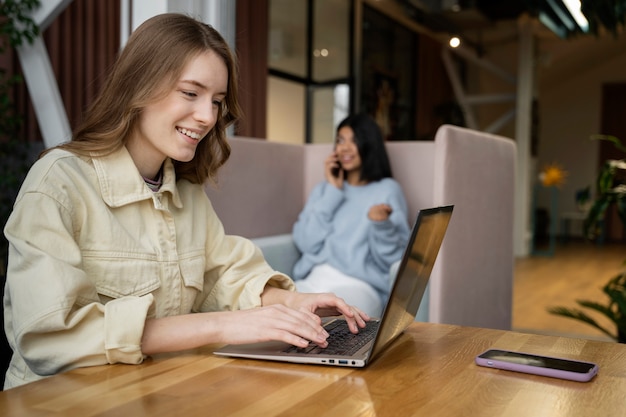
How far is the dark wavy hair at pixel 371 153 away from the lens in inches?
112

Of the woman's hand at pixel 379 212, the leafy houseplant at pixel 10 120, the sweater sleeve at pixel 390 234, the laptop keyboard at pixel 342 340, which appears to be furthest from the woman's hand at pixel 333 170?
the laptop keyboard at pixel 342 340

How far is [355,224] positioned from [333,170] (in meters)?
0.32

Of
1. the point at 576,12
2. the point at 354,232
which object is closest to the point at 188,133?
the point at 354,232

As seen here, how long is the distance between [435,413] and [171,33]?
763mm

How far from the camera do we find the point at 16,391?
2.48 ft

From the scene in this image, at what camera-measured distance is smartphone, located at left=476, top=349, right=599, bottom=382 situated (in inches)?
32.7

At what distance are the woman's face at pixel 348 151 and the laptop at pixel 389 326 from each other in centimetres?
185

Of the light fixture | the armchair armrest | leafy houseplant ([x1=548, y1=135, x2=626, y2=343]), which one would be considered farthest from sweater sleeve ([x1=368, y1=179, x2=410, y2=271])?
the light fixture

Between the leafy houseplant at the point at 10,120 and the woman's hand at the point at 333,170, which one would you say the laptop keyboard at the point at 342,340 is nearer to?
the woman's hand at the point at 333,170

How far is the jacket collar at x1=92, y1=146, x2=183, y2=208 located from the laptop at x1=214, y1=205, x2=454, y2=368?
0.99 ft

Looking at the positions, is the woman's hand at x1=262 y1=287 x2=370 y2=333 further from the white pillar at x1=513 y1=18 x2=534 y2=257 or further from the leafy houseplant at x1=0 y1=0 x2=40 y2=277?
the white pillar at x1=513 y1=18 x2=534 y2=257

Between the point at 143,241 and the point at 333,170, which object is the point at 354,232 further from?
the point at 143,241

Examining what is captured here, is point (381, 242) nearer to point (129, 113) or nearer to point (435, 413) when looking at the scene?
point (129, 113)

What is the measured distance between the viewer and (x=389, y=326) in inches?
35.3
